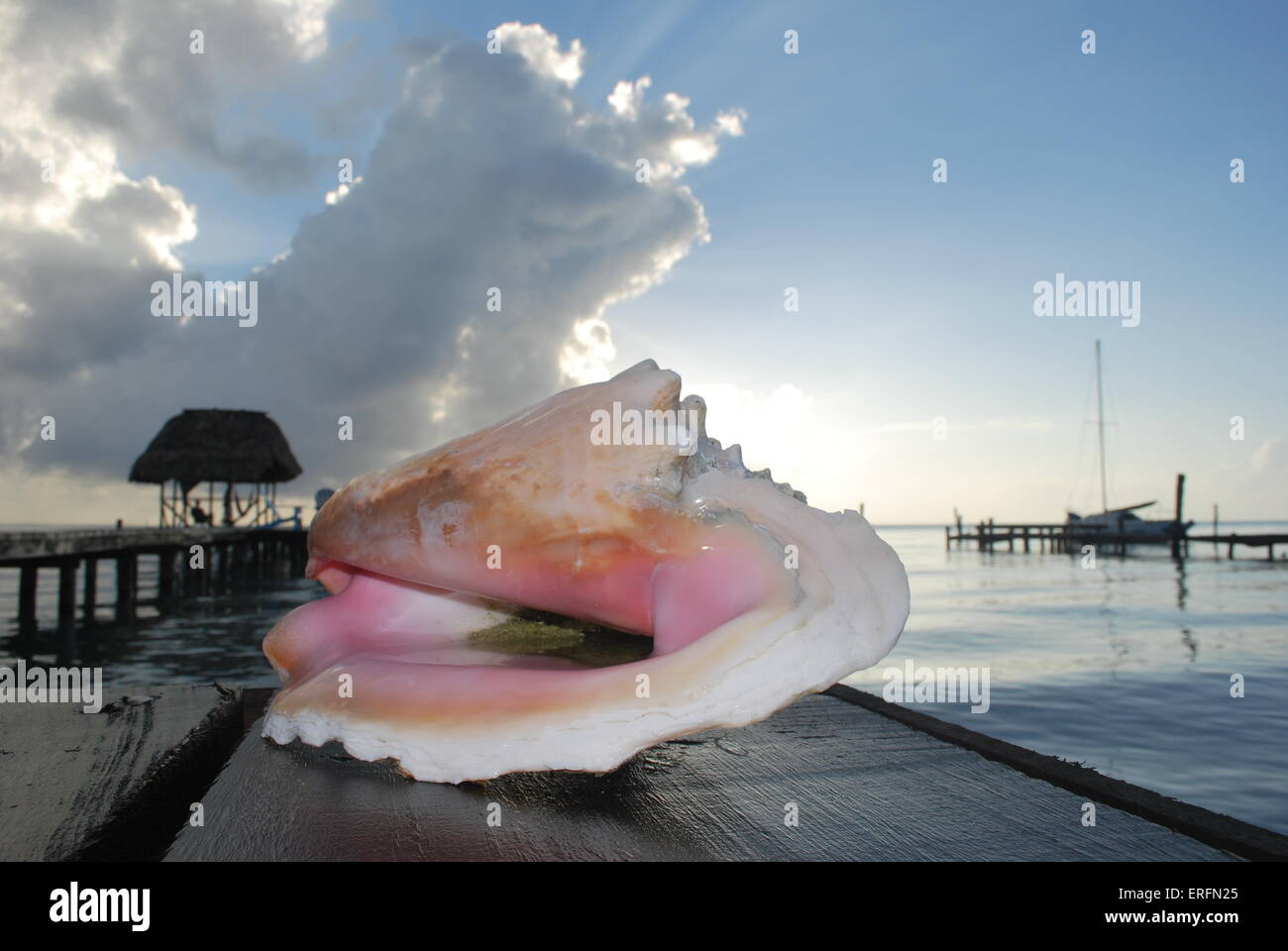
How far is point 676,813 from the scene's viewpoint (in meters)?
1.25

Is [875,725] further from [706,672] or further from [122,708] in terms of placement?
[122,708]

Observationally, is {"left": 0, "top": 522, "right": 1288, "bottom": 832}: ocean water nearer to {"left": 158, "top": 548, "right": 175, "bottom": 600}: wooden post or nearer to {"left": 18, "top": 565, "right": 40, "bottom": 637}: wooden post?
{"left": 18, "top": 565, "right": 40, "bottom": 637}: wooden post

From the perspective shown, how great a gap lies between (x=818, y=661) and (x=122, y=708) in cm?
134

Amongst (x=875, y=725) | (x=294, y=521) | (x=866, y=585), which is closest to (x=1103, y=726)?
(x=875, y=725)

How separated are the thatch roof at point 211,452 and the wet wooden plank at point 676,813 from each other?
34.3 meters

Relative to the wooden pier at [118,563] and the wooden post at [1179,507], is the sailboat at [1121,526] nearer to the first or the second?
the wooden post at [1179,507]

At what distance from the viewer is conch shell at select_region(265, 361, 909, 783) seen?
1293 millimetres

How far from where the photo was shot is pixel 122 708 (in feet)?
5.09

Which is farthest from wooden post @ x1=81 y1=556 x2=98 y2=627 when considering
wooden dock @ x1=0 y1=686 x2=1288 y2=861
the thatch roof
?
the thatch roof

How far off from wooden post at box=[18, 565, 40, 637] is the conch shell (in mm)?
14203

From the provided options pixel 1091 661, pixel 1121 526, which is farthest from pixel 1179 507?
→ pixel 1091 661

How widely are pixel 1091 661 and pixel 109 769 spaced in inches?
417

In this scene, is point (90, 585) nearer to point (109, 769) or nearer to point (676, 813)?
point (109, 769)

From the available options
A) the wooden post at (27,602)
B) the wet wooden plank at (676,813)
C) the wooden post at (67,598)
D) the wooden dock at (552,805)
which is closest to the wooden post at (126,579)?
the wooden post at (67,598)
